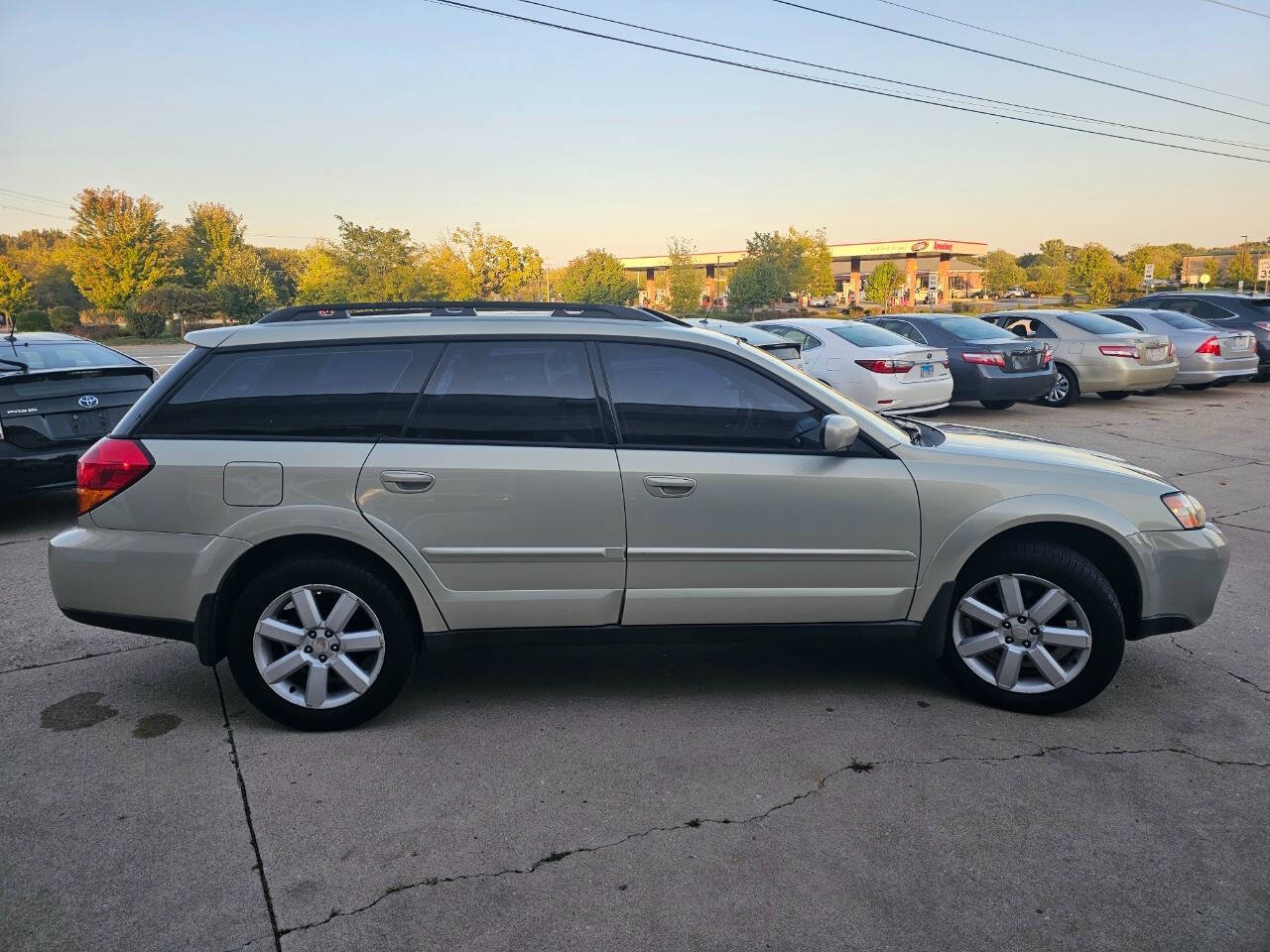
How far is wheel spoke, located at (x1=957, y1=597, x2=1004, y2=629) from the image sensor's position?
12.8 ft

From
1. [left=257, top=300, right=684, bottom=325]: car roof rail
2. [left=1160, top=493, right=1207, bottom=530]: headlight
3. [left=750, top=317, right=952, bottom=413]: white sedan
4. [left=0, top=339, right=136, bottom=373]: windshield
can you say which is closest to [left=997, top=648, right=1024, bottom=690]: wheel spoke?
[left=1160, top=493, right=1207, bottom=530]: headlight

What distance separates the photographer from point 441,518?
3729mm

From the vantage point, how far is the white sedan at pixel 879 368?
39.3 ft

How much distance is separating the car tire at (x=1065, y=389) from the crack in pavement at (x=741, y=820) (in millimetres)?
12925

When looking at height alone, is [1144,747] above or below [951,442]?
below

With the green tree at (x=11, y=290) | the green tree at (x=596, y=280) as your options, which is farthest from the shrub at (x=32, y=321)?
the green tree at (x=596, y=280)

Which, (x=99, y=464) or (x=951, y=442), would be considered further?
(x=951, y=442)

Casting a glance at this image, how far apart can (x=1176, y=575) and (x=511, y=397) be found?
113 inches

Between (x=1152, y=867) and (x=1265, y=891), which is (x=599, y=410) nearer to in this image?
(x=1152, y=867)

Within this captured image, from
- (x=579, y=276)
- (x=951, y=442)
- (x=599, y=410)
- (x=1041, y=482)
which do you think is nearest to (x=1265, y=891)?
(x=1041, y=482)

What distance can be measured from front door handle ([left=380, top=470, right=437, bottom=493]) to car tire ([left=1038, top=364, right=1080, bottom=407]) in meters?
14.0

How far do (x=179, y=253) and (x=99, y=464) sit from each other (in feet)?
238

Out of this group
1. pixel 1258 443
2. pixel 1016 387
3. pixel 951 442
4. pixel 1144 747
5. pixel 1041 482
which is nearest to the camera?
pixel 1144 747

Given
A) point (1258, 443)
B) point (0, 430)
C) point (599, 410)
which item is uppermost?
point (599, 410)
